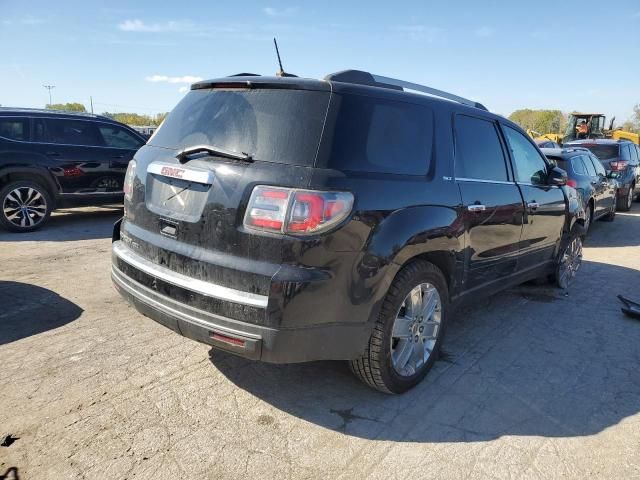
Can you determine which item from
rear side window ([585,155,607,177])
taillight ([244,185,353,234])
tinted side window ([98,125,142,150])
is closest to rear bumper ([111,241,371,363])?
taillight ([244,185,353,234])

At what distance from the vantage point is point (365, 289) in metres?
2.64

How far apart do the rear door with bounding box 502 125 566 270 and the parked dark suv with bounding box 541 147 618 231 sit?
2.48 m

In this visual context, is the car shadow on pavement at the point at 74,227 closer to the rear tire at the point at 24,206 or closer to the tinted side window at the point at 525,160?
the rear tire at the point at 24,206

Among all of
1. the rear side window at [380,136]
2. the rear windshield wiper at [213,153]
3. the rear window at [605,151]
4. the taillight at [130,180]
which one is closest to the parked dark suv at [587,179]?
the rear window at [605,151]

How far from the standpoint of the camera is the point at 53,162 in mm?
7832

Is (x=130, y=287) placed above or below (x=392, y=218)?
below

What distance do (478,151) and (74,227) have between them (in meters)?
6.79

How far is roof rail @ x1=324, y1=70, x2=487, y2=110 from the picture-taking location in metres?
2.89

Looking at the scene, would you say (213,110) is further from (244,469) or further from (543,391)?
(543,391)

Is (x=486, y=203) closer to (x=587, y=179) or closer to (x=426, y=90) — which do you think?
(x=426, y=90)

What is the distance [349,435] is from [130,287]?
5.16ft

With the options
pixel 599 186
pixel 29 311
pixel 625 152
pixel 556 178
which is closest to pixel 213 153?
pixel 29 311

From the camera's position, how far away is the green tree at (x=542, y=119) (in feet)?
196

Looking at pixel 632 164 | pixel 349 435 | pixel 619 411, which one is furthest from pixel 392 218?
pixel 632 164
